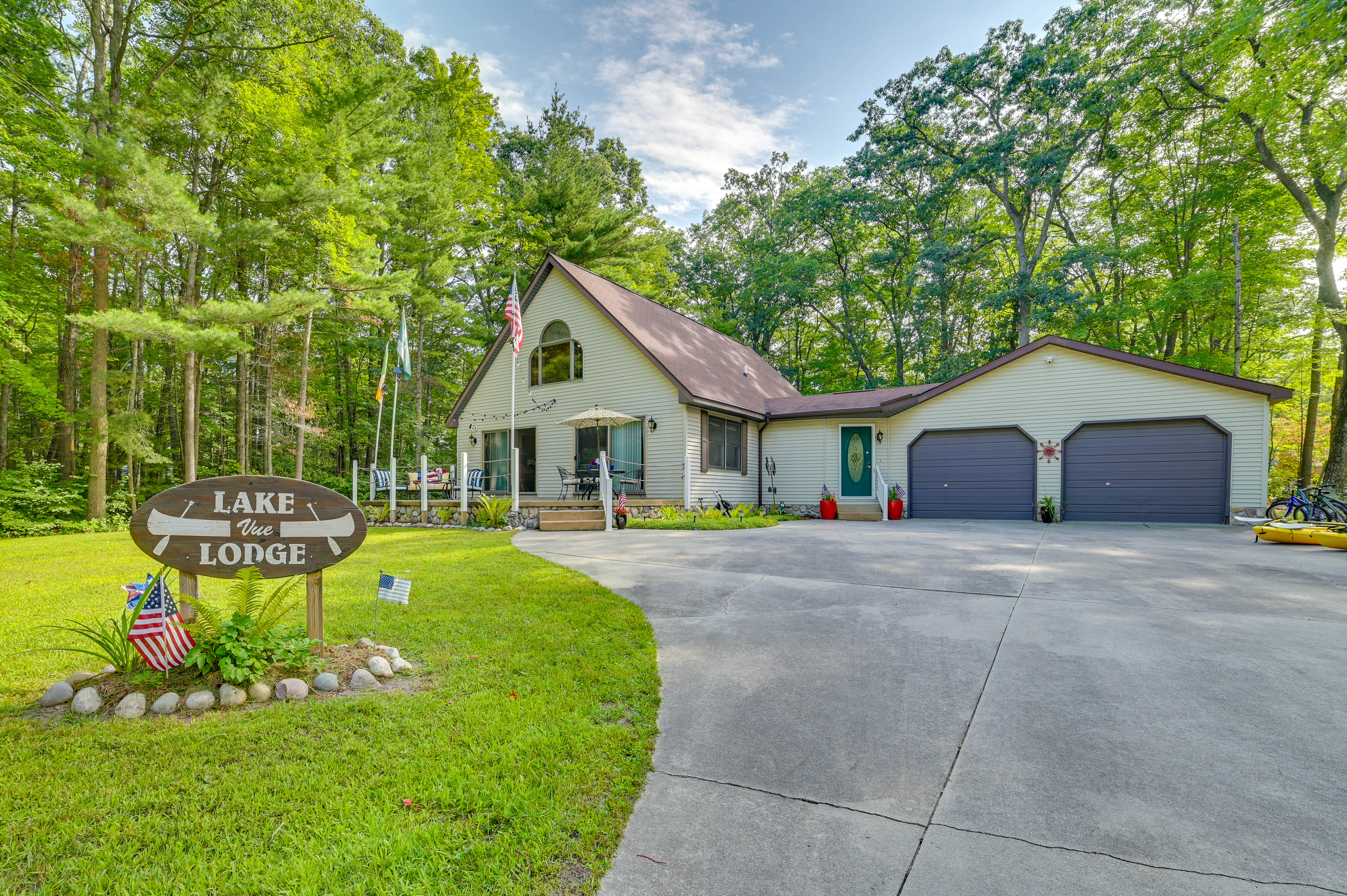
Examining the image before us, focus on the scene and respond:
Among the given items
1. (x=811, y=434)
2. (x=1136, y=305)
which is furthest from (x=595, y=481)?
(x=1136, y=305)

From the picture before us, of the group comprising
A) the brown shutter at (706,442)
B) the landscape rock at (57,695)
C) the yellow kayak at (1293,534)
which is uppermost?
the brown shutter at (706,442)

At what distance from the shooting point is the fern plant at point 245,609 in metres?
2.98

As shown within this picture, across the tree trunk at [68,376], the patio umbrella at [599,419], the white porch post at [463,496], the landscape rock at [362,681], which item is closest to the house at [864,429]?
the patio umbrella at [599,419]

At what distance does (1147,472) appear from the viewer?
38.3 feet

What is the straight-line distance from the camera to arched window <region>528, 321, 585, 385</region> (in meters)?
14.5

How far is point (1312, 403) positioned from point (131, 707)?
2759cm

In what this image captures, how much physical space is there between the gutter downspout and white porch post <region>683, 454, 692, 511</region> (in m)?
3.26

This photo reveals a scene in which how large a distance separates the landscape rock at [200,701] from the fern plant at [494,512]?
838 cm

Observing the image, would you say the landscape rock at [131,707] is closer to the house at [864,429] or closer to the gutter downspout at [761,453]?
the house at [864,429]

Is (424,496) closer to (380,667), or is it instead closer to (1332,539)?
(380,667)

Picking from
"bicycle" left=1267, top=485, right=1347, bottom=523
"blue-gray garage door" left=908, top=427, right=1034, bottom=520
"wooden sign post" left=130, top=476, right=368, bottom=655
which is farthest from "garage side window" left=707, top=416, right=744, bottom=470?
"wooden sign post" left=130, top=476, right=368, bottom=655

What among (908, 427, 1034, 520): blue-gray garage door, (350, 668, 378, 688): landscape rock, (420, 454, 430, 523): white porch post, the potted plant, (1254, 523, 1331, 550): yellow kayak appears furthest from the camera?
the potted plant

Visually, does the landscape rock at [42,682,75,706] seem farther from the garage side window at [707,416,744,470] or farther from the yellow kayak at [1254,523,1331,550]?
the yellow kayak at [1254,523,1331,550]

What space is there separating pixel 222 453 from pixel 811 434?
70.7ft
